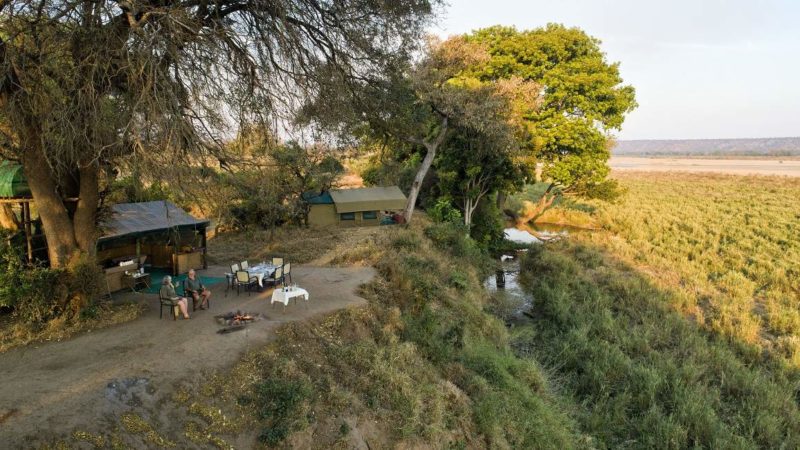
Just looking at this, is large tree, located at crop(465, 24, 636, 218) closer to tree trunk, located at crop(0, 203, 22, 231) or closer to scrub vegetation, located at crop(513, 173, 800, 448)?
scrub vegetation, located at crop(513, 173, 800, 448)

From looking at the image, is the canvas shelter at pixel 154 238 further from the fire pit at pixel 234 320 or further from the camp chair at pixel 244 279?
the fire pit at pixel 234 320

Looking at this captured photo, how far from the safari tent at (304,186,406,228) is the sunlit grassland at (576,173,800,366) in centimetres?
1355

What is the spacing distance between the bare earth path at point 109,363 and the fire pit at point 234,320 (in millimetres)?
196

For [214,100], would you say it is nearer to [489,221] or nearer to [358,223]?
[358,223]

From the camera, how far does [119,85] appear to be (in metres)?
9.86

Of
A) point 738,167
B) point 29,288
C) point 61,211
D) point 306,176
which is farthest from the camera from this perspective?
point 738,167

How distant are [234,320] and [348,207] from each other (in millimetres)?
15344

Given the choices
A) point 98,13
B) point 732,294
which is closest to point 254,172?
point 98,13

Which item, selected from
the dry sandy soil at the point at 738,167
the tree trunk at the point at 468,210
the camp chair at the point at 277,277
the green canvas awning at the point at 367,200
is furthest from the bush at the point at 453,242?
the dry sandy soil at the point at 738,167

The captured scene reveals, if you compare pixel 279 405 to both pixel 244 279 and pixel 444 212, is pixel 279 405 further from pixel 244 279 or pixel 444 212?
pixel 444 212

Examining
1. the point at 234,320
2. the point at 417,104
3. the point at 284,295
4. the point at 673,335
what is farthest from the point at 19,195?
the point at 673,335

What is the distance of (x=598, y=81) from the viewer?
28406 mm

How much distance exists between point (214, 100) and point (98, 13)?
2.80 meters

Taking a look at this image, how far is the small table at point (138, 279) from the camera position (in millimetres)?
13055
